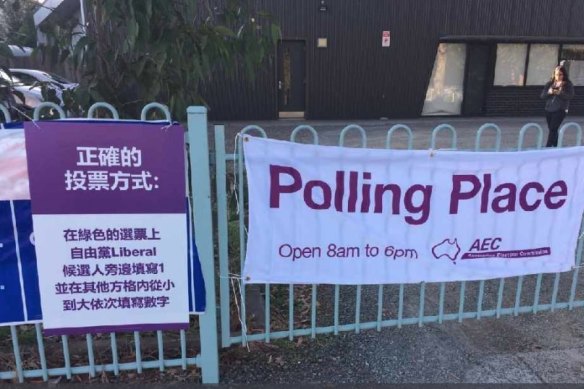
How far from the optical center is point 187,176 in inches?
109

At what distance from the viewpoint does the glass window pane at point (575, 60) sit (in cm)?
1616

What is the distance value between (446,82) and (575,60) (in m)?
4.42

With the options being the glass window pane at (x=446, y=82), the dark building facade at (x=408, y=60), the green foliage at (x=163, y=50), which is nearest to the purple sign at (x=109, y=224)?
the green foliage at (x=163, y=50)

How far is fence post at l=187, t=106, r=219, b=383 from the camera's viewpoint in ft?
8.89

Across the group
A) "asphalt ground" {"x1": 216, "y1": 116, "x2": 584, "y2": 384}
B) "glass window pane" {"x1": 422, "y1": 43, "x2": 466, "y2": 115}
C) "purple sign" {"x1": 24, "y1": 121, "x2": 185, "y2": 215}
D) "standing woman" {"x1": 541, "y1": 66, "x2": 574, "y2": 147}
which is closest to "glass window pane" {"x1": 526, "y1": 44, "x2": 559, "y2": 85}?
"glass window pane" {"x1": 422, "y1": 43, "x2": 466, "y2": 115}

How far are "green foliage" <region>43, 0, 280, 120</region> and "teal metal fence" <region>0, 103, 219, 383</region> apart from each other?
0.28 metres

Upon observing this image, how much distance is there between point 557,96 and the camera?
30.2 ft

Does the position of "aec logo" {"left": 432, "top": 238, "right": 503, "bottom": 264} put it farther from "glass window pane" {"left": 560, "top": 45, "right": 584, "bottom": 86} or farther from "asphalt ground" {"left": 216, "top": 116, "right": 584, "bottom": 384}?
"glass window pane" {"left": 560, "top": 45, "right": 584, "bottom": 86}

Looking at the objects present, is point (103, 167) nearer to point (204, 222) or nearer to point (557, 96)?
point (204, 222)

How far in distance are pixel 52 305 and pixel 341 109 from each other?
12848 mm

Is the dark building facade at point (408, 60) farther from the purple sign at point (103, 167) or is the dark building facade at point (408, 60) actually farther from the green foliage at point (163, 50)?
the purple sign at point (103, 167)

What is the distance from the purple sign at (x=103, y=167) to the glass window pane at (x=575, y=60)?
16.9 meters

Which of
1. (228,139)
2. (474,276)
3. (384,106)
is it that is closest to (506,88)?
(384,106)

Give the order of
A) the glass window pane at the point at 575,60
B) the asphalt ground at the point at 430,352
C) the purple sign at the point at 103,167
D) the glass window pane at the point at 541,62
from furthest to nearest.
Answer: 1. the glass window pane at the point at 575,60
2. the glass window pane at the point at 541,62
3. the asphalt ground at the point at 430,352
4. the purple sign at the point at 103,167
